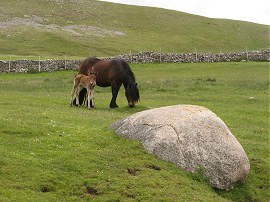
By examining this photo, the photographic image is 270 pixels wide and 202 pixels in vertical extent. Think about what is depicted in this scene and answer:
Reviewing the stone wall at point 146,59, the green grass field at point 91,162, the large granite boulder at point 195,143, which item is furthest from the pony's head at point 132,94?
the stone wall at point 146,59

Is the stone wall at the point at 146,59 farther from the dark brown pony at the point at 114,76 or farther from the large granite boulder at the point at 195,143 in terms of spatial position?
the large granite boulder at the point at 195,143

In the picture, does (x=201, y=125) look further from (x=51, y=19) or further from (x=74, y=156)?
(x=51, y=19)


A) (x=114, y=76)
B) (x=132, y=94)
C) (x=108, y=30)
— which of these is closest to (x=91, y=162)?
(x=132, y=94)

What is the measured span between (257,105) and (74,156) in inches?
810

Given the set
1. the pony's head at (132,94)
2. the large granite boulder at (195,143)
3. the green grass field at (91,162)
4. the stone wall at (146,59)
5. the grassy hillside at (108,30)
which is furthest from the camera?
the grassy hillside at (108,30)

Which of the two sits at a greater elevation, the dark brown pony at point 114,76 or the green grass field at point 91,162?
the dark brown pony at point 114,76

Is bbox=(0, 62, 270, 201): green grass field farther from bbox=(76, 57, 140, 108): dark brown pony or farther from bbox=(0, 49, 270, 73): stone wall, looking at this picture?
bbox=(0, 49, 270, 73): stone wall

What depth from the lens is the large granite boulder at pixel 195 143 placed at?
15211 millimetres

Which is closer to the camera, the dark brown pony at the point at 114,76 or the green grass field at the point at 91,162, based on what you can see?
the green grass field at the point at 91,162

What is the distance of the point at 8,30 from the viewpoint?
3231 inches

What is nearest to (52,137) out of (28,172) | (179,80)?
(28,172)

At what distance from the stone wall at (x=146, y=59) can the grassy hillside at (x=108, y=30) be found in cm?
1439

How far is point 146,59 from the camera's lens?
2415 inches

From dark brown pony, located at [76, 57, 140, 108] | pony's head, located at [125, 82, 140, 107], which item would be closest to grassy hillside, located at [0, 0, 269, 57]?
dark brown pony, located at [76, 57, 140, 108]
